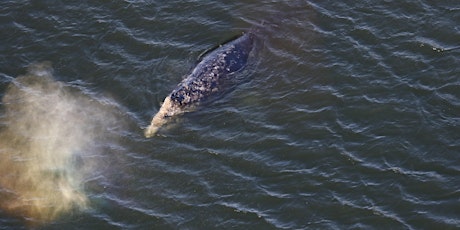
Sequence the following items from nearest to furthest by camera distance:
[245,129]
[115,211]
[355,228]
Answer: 1. [355,228]
2. [115,211]
3. [245,129]

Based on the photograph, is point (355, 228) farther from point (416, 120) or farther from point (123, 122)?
point (123, 122)

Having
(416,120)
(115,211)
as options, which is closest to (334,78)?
(416,120)

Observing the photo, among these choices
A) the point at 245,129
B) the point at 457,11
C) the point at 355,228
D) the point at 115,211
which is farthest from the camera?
the point at 457,11

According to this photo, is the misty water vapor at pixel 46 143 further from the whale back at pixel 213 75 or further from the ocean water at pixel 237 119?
the whale back at pixel 213 75

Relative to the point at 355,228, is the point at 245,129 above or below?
above

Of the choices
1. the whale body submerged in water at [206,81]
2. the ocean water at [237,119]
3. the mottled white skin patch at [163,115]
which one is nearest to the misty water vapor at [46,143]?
the ocean water at [237,119]

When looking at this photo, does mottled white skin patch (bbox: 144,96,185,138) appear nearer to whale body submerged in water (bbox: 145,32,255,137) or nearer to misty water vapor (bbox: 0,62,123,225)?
whale body submerged in water (bbox: 145,32,255,137)

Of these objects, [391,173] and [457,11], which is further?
[457,11]
